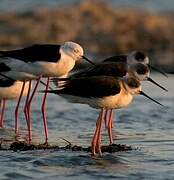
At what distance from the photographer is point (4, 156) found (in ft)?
33.4

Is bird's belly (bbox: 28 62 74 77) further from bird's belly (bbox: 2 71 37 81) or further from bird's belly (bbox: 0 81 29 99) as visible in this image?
bird's belly (bbox: 0 81 29 99)

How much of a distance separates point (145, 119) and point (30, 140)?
9.35 ft

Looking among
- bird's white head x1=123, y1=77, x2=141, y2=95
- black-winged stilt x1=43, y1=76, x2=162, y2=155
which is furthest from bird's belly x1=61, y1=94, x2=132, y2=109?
bird's white head x1=123, y1=77, x2=141, y2=95

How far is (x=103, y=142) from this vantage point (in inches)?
470

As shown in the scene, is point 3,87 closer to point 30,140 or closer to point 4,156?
point 30,140

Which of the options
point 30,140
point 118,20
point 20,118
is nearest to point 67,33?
point 118,20

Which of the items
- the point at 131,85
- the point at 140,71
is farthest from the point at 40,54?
the point at 131,85

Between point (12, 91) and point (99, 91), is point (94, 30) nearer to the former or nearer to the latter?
point (12, 91)

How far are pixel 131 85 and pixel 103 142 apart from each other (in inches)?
59.5

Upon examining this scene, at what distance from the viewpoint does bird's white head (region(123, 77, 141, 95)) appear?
35.2 ft

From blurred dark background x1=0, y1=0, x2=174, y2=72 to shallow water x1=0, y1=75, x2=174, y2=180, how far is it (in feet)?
30.5

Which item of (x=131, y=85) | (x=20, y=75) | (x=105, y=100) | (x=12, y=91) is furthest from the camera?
(x=12, y=91)

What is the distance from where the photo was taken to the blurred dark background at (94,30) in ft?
85.7

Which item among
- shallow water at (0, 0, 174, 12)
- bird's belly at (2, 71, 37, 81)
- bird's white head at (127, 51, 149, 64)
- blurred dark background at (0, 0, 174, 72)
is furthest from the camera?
shallow water at (0, 0, 174, 12)
